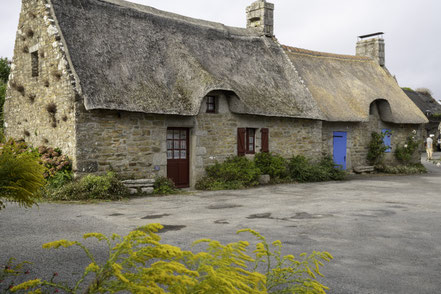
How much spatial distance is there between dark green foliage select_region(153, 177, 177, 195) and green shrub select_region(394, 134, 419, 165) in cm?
1236

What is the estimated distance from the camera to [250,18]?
56.3 ft

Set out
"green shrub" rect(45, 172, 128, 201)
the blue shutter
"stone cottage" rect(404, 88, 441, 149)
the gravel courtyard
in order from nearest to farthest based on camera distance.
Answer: the gravel courtyard, "green shrub" rect(45, 172, 128, 201), the blue shutter, "stone cottage" rect(404, 88, 441, 149)

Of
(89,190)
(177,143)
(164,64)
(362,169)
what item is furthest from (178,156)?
(362,169)

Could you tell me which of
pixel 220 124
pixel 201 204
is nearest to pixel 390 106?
pixel 220 124

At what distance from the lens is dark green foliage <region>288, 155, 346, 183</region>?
1470 centimetres

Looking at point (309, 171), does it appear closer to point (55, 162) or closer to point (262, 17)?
point (262, 17)

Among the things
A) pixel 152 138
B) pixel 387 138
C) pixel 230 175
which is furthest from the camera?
pixel 387 138

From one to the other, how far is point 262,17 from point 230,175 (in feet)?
24.8

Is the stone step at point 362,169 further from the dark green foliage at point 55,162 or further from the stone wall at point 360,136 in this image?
the dark green foliage at point 55,162

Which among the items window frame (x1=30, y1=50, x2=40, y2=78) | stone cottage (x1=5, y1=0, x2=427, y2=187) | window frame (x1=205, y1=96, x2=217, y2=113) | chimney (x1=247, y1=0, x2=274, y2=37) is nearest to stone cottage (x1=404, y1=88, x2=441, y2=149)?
stone cottage (x1=5, y1=0, x2=427, y2=187)

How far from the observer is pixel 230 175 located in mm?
12789

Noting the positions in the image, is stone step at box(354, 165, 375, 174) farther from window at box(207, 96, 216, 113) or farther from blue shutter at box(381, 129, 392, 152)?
window at box(207, 96, 216, 113)

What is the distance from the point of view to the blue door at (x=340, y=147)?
56.1 ft

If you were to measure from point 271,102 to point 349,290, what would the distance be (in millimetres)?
10356
